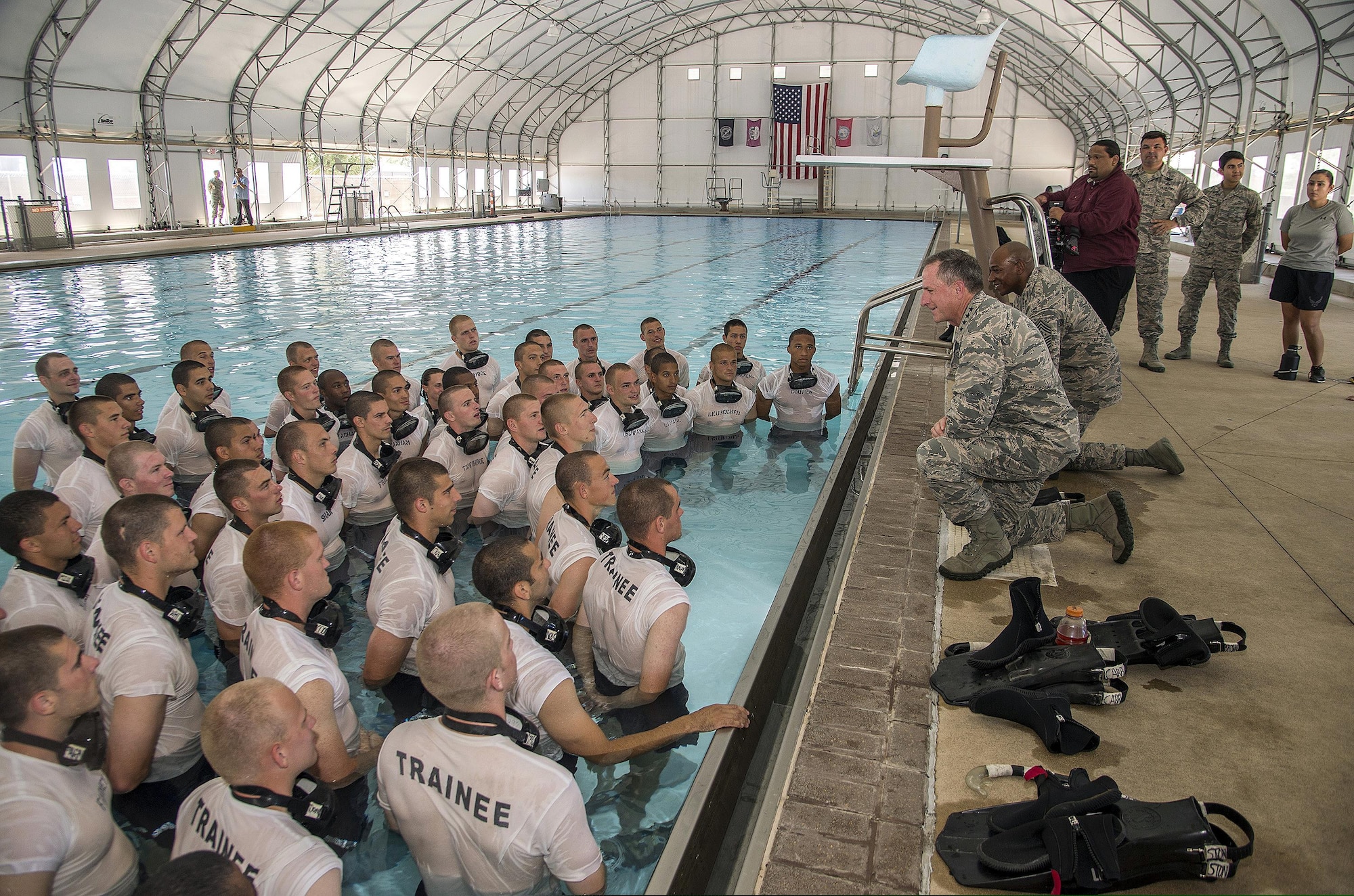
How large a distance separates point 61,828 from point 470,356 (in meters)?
5.72

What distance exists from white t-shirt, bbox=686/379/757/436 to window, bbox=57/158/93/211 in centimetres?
2367

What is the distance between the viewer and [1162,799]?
2.53 metres

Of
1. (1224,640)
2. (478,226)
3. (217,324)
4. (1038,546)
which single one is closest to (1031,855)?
(1224,640)

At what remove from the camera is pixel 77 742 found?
98.4 inches

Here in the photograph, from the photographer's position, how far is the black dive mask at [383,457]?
5469mm

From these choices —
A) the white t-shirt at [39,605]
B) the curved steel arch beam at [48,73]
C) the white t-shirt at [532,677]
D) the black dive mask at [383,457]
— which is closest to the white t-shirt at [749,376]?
the black dive mask at [383,457]

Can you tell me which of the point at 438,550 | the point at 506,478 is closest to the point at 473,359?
the point at 506,478

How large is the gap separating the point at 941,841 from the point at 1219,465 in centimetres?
431

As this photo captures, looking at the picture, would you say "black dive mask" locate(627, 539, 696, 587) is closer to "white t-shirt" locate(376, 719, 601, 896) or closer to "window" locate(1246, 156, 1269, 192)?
"white t-shirt" locate(376, 719, 601, 896)

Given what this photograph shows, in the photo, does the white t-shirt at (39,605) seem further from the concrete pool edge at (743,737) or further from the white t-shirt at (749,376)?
the white t-shirt at (749,376)

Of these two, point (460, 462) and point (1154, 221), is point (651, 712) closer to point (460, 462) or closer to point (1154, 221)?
point (460, 462)

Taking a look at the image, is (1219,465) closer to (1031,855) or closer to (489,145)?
(1031,855)

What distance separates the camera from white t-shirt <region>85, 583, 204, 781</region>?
2.94 m

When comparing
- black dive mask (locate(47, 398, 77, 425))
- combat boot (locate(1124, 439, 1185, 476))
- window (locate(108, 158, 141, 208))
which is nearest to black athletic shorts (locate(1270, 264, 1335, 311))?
combat boot (locate(1124, 439, 1185, 476))
